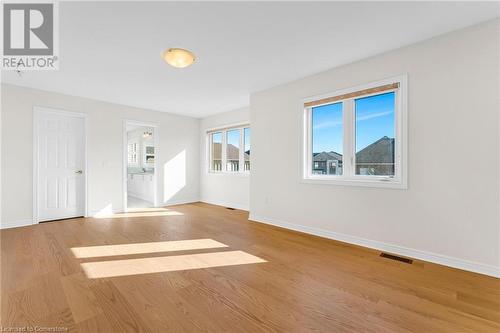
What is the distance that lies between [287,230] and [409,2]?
324cm

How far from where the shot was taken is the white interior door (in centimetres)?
426

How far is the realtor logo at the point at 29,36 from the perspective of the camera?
207cm

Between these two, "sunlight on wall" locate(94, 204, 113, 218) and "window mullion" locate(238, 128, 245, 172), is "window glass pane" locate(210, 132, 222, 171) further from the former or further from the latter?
"sunlight on wall" locate(94, 204, 113, 218)

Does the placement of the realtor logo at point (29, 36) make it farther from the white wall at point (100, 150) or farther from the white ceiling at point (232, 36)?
the white wall at point (100, 150)

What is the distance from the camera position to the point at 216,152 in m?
6.44

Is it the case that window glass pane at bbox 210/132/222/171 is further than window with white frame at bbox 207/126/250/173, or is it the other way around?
window glass pane at bbox 210/132/222/171

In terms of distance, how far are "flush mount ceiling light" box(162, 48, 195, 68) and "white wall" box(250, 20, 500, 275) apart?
2031mm

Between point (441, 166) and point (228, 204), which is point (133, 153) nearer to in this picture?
point (228, 204)

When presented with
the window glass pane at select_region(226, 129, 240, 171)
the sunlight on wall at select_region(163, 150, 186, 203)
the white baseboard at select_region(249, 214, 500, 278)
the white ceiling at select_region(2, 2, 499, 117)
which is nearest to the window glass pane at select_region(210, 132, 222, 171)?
the window glass pane at select_region(226, 129, 240, 171)

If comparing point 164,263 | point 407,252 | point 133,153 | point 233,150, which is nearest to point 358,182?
point 407,252

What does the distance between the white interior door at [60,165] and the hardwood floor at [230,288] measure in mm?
1193

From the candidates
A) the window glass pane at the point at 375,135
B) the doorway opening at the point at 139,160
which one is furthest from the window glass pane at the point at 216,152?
the window glass pane at the point at 375,135

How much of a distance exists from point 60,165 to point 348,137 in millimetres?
5417

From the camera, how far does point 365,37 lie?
251cm
